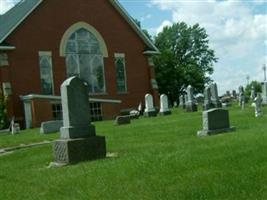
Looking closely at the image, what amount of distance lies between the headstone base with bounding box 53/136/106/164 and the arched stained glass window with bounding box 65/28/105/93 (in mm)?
29546

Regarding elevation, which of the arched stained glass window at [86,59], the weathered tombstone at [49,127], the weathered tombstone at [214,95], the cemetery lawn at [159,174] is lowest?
the cemetery lawn at [159,174]

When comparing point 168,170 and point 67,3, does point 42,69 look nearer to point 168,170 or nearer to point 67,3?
point 67,3

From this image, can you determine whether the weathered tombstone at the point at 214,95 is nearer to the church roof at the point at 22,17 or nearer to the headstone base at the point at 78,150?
the church roof at the point at 22,17

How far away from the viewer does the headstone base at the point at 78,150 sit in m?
12.9

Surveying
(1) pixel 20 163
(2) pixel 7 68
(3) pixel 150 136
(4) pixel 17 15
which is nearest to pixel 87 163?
(1) pixel 20 163

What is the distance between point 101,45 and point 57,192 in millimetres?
35996

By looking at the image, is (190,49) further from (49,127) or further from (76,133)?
(76,133)

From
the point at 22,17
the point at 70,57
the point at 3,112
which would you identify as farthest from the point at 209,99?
the point at 22,17

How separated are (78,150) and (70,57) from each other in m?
30.3

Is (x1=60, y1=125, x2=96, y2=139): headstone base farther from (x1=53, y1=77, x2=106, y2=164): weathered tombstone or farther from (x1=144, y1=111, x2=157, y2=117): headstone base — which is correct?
(x1=144, y1=111, x2=157, y2=117): headstone base

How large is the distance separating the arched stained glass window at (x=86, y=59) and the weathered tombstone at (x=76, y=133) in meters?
29.2

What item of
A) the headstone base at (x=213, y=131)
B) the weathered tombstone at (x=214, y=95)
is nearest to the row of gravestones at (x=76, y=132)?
the headstone base at (x=213, y=131)

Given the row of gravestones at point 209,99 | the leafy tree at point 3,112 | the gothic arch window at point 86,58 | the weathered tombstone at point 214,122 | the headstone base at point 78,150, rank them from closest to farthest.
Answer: the headstone base at point 78,150
the weathered tombstone at point 214,122
the row of gravestones at point 209,99
the leafy tree at point 3,112
the gothic arch window at point 86,58

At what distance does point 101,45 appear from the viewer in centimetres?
4462
